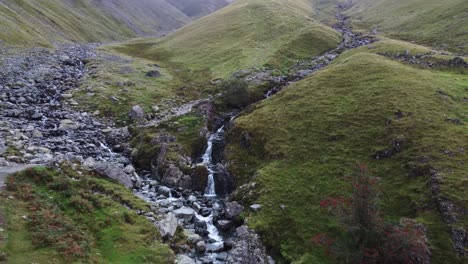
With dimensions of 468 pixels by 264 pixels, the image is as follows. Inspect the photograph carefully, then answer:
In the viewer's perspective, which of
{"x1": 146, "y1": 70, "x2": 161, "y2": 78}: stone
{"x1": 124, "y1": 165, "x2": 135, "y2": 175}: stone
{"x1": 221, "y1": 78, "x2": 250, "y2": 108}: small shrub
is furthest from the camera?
{"x1": 146, "y1": 70, "x2": 161, "y2": 78}: stone

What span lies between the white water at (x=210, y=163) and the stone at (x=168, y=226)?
768 centimetres

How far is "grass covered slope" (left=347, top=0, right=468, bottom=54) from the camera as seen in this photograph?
268 feet

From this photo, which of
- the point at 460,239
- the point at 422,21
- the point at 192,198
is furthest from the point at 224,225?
the point at 422,21

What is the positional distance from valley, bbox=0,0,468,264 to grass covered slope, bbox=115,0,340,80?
8.53ft

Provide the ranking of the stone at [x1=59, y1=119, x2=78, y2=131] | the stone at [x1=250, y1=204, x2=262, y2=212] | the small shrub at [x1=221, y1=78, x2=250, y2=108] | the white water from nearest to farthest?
the stone at [x1=250, y1=204, x2=262, y2=212], the white water, the stone at [x1=59, y1=119, x2=78, y2=131], the small shrub at [x1=221, y1=78, x2=250, y2=108]

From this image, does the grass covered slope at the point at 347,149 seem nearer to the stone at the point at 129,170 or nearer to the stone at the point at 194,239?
the stone at the point at 194,239

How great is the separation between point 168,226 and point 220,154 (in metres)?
15.8

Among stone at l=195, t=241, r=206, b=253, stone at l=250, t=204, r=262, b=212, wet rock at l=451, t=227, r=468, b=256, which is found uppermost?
wet rock at l=451, t=227, r=468, b=256

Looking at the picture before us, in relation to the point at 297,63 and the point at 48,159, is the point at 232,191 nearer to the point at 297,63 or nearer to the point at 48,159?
the point at 48,159

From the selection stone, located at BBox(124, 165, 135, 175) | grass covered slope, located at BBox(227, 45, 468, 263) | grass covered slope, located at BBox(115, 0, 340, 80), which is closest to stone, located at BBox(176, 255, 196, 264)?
grass covered slope, located at BBox(227, 45, 468, 263)

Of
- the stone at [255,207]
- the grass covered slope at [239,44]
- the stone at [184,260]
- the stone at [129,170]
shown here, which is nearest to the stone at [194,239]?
the stone at [184,260]

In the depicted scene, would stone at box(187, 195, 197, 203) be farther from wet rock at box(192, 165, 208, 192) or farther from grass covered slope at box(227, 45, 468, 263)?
grass covered slope at box(227, 45, 468, 263)

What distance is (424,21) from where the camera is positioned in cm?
10081

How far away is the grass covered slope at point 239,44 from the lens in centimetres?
7650
